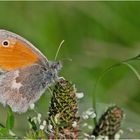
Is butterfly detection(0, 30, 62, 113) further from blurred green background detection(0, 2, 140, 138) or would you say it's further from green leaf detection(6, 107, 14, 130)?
blurred green background detection(0, 2, 140, 138)

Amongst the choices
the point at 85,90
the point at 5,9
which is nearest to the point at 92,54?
the point at 85,90

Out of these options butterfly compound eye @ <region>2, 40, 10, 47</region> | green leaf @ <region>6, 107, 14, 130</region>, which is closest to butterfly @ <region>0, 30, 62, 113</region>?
butterfly compound eye @ <region>2, 40, 10, 47</region>

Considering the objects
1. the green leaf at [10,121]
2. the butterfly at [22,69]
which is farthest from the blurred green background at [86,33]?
the green leaf at [10,121]

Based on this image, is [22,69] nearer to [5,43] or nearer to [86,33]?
[5,43]

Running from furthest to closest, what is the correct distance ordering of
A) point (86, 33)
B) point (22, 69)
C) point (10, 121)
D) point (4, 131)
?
point (86, 33) < point (22, 69) < point (10, 121) < point (4, 131)

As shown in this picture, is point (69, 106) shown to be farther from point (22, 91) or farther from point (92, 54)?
point (92, 54)

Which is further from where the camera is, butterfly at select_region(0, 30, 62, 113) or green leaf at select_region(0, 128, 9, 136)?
butterfly at select_region(0, 30, 62, 113)

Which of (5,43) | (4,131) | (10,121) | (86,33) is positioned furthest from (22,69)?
(86,33)
